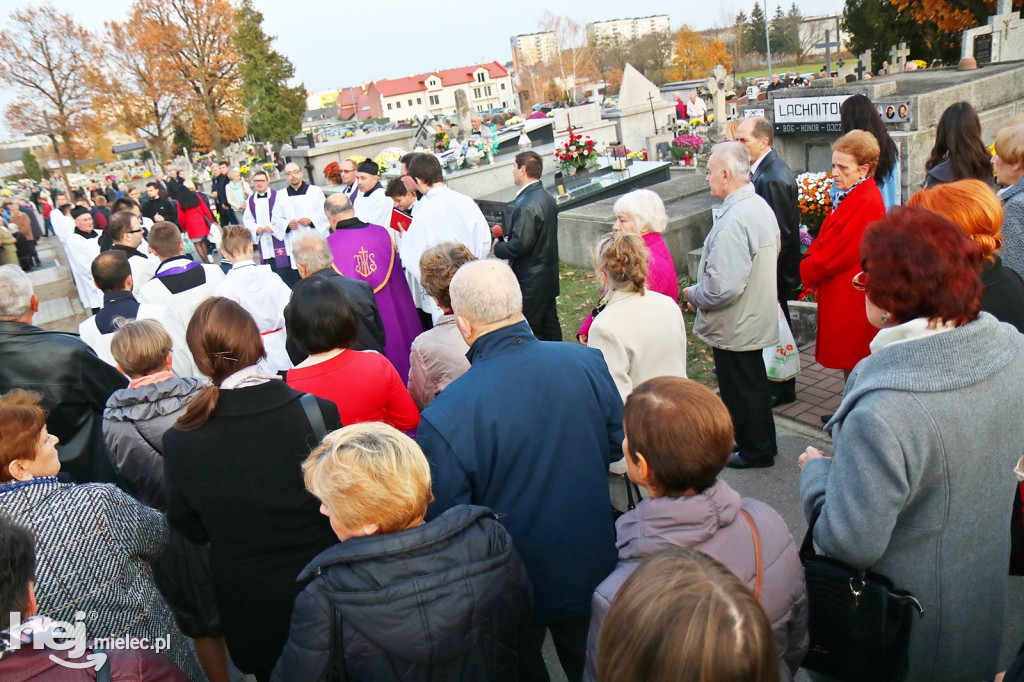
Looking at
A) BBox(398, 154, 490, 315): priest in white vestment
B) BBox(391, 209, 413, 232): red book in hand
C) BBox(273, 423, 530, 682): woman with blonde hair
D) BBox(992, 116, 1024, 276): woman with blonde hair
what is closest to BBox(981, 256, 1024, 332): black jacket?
BBox(992, 116, 1024, 276): woman with blonde hair

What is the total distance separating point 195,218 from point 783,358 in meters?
11.9

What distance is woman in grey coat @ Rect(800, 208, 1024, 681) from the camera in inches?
69.9

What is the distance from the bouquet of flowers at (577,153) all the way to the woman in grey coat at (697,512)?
988cm

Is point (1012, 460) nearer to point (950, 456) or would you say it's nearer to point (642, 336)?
point (950, 456)

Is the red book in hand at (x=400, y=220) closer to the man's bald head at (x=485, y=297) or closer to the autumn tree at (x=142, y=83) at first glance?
the man's bald head at (x=485, y=297)

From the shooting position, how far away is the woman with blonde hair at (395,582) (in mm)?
1721

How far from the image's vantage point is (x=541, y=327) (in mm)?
6035

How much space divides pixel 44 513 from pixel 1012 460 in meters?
2.79

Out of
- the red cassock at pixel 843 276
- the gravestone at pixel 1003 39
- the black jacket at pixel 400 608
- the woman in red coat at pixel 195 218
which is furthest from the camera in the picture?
the woman in red coat at pixel 195 218

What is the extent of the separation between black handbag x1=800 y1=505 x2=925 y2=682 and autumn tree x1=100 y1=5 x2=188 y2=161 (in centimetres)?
4848

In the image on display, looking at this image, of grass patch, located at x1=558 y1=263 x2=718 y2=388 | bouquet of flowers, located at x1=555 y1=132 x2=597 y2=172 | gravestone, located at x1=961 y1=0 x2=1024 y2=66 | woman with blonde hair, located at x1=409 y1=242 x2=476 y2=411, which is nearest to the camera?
woman with blonde hair, located at x1=409 y1=242 x2=476 y2=411

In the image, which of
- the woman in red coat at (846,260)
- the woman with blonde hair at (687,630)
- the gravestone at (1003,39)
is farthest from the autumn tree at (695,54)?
the woman with blonde hair at (687,630)

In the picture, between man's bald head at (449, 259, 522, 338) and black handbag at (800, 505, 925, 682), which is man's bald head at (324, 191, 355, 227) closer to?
man's bald head at (449, 259, 522, 338)

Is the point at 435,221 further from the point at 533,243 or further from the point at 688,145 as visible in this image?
the point at 688,145
